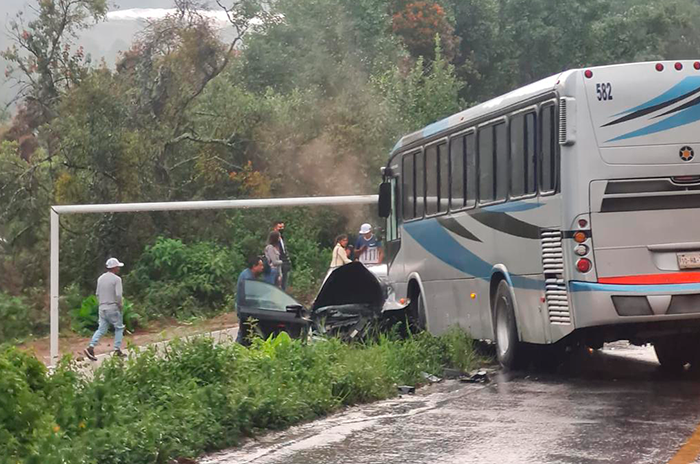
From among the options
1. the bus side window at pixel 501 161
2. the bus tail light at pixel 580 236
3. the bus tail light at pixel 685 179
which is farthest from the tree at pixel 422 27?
the bus tail light at pixel 580 236

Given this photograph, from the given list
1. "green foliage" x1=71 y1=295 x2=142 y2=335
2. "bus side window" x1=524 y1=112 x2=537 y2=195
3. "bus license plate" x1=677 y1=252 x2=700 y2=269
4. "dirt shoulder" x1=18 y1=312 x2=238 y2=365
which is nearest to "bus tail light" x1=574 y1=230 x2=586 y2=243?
"bus license plate" x1=677 y1=252 x2=700 y2=269

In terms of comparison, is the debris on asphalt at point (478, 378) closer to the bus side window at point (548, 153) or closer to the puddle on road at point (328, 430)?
the puddle on road at point (328, 430)

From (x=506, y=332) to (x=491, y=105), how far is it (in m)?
2.64

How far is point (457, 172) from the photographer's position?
54.9 ft

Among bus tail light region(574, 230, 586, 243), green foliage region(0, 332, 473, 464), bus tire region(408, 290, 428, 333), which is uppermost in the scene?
bus tail light region(574, 230, 586, 243)

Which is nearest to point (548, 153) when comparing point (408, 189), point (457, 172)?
point (457, 172)

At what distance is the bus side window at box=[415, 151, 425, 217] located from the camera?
18.4m

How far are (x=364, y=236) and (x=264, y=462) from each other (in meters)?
17.3

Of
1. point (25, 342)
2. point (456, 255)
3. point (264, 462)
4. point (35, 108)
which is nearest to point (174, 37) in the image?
point (35, 108)

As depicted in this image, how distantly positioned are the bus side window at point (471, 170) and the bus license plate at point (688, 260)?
3500mm

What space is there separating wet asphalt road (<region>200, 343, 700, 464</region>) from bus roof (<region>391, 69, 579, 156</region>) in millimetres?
3017

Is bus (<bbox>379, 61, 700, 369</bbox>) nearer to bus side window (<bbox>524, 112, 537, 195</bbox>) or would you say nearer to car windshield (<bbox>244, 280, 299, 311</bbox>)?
bus side window (<bbox>524, 112, 537, 195</bbox>)

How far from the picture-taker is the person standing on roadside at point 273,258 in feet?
82.2

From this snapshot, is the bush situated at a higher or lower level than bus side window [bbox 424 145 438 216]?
lower
